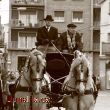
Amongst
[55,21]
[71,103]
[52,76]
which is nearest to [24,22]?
[55,21]

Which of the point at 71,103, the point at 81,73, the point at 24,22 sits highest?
the point at 24,22

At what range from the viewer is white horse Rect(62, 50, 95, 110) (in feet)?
50.9

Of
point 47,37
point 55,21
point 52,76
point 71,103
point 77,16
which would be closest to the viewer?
point 71,103

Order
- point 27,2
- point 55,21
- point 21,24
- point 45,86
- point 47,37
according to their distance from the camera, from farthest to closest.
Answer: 1. point 27,2
2. point 21,24
3. point 55,21
4. point 47,37
5. point 45,86

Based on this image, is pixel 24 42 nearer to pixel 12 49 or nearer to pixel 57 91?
pixel 12 49

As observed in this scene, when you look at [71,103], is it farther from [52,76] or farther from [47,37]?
[47,37]

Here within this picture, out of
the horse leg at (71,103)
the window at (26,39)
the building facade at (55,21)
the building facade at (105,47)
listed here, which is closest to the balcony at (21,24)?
the building facade at (55,21)

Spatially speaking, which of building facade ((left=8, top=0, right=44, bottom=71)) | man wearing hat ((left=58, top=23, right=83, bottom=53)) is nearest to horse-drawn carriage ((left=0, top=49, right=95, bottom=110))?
man wearing hat ((left=58, top=23, right=83, bottom=53))

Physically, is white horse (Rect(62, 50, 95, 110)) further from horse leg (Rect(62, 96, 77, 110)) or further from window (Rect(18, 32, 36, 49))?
window (Rect(18, 32, 36, 49))

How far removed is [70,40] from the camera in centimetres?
1780

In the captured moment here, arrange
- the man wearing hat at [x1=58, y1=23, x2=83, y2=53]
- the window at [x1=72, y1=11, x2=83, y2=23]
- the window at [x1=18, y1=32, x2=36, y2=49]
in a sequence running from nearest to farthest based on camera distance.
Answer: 1. the man wearing hat at [x1=58, y1=23, x2=83, y2=53]
2. the window at [x1=72, y1=11, x2=83, y2=23]
3. the window at [x1=18, y1=32, x2=36, y2=49]

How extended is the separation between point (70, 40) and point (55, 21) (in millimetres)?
54274

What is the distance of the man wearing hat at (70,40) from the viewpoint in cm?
1769

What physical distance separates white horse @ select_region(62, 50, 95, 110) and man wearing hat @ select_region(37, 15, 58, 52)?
4.84 ft
